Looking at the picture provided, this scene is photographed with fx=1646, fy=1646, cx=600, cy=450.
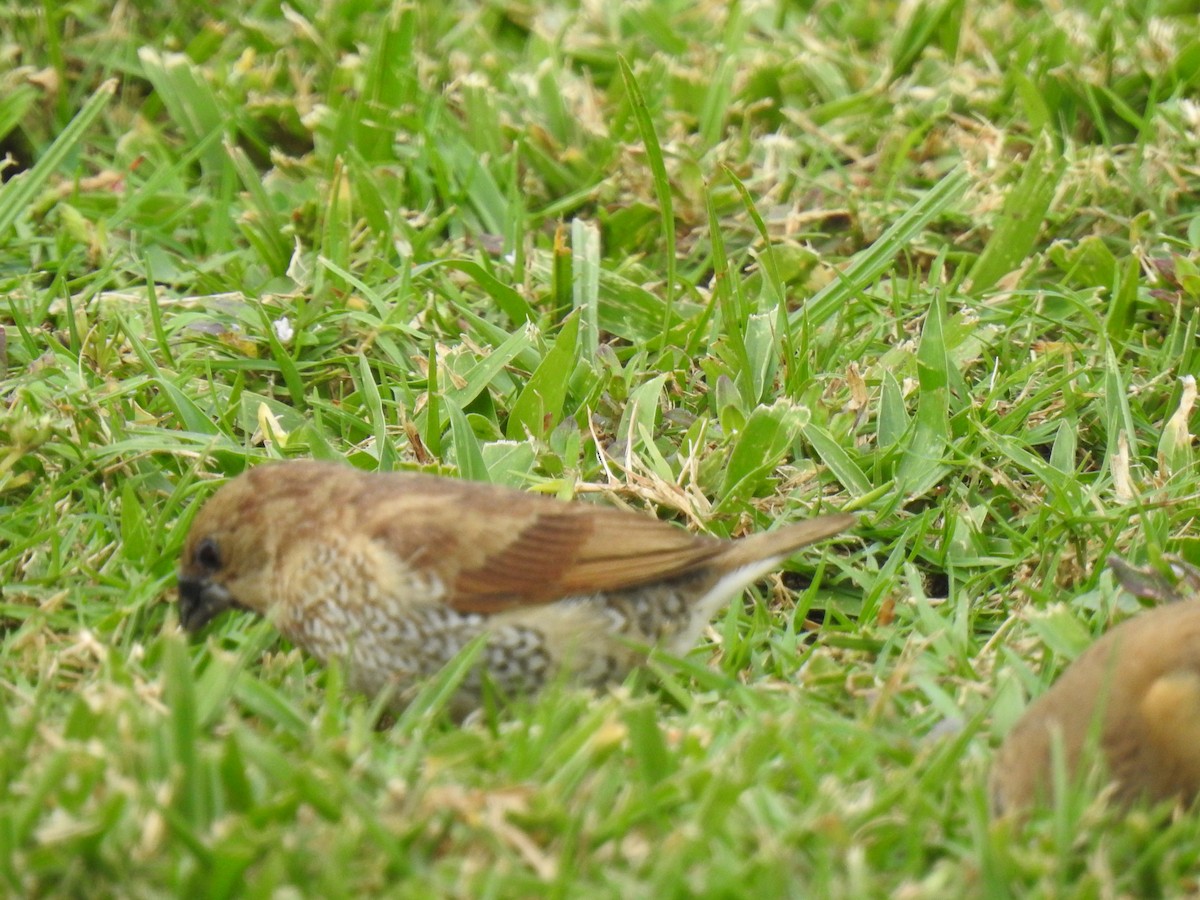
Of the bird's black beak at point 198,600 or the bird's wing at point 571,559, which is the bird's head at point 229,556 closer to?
the bird's black beak at point 198,600

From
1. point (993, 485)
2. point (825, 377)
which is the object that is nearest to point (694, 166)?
point (825, 377)

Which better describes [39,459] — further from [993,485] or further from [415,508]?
[993,485]

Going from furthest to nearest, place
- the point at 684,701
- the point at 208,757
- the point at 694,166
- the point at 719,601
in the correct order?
the point at 694,166
the point at 719,601
the point at 684,701
the point at 208,757

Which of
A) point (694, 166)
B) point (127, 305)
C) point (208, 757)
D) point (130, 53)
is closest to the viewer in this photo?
point (208, 757)

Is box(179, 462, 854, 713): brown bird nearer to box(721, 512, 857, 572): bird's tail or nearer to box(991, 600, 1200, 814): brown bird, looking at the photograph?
box(721, 512, 857, 572): bird's tail

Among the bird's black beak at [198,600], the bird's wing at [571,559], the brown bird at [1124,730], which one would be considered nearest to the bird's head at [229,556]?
the bird's black beak at [198,600]

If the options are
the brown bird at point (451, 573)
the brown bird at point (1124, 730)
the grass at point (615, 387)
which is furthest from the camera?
the brown bird at point (451, 573)

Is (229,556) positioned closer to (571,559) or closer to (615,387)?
(571,559)

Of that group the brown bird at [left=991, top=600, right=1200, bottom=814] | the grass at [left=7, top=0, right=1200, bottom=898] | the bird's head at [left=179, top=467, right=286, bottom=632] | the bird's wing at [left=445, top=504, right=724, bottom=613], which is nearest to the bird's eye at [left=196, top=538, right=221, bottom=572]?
the bird's head at [left=179, top=467, right=286, bottom=632]
